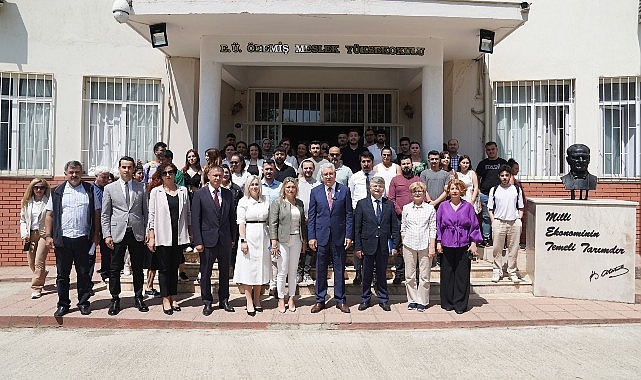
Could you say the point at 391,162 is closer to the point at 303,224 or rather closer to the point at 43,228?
the point at 303,224

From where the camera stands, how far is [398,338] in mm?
5988

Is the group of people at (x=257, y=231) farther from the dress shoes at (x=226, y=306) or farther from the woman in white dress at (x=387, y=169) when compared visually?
the woman in white dress at (x=387, y=169)

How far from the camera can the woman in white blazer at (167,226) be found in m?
6.57

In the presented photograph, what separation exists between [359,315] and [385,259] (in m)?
0.80

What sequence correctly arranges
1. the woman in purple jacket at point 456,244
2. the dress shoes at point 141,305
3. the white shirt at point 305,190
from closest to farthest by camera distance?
1. the dress shoes at point 141,305
2. the woman in purple jacket at point 456,244
3. the white shirt at point 305,190

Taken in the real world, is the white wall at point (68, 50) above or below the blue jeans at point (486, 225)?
above

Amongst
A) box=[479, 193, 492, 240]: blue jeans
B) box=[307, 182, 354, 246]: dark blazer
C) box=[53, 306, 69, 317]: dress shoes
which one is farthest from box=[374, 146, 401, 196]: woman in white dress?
box=[53, 306, 69, 317]: dress shoes

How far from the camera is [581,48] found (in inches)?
409

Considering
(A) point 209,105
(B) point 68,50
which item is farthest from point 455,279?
(B) point 68,50

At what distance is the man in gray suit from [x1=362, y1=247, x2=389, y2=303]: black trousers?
9.23 feet

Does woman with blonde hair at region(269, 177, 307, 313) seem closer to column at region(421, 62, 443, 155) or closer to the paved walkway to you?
the paved walkway

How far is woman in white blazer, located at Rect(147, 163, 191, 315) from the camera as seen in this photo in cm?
657

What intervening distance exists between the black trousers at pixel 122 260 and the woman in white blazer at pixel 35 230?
5.19 ft

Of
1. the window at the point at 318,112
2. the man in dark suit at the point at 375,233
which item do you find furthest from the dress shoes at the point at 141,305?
the window at the point at 318,112
